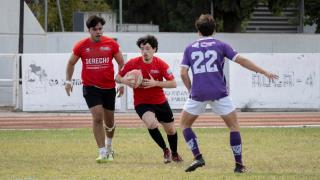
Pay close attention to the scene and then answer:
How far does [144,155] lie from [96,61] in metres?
1.89

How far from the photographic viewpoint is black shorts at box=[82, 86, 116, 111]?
12461 mm

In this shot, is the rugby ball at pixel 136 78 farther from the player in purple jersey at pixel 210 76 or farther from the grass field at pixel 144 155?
the player in purple jersey at pixel 210 76

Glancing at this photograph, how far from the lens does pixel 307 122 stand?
857 inches

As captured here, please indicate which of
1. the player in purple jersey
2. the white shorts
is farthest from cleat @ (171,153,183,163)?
the white shorts

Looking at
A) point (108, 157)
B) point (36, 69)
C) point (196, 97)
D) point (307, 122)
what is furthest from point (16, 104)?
point (196, 97)

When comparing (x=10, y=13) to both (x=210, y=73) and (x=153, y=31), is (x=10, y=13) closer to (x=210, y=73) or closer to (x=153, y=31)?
(x=153, y=31)

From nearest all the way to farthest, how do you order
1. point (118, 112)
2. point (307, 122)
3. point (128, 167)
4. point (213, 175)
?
point (213, 175) < point (128, 167) < point (307, 122) < point (118, 112)

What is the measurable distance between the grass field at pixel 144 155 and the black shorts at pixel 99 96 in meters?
0.89

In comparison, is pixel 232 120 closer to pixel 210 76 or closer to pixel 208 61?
pixel 210 76

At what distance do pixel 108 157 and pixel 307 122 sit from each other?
404 inches

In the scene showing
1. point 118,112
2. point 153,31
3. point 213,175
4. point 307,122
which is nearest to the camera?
point 213,175

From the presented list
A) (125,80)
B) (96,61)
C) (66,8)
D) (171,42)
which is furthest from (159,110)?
(66,8)

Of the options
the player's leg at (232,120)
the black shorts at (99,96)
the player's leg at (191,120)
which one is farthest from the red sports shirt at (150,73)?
the player's leg at (232,120)

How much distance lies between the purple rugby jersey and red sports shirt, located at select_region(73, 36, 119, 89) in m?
2.25
